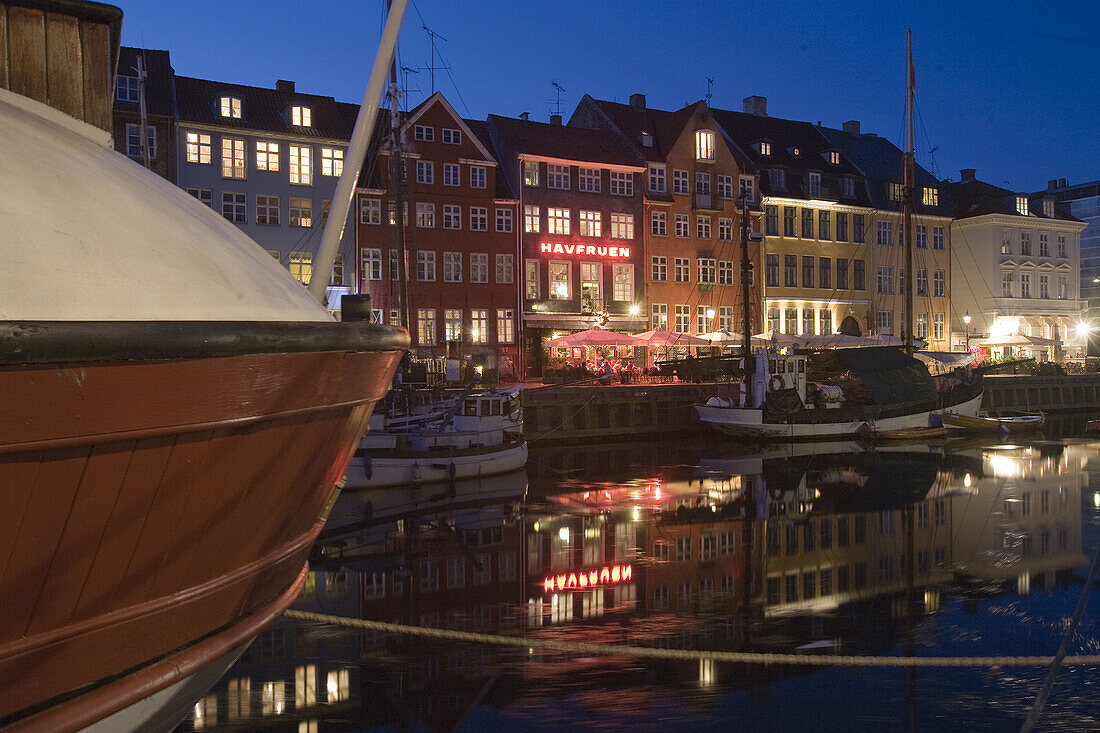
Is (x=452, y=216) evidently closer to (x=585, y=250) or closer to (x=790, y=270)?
(x=585, y=250)

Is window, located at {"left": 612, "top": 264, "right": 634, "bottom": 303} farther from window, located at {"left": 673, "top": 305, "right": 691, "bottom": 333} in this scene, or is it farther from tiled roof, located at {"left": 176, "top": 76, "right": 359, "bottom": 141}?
tiled roof, located at {"left": 176, "top": 76, "right": 359, "bottom": 141}

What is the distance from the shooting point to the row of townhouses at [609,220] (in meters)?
37.8

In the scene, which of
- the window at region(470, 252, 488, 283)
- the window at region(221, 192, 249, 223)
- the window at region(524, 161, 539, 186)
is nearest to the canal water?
the window at region(470, 252, 488, 283)

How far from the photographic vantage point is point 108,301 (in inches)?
94.6

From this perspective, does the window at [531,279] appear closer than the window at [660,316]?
Yes

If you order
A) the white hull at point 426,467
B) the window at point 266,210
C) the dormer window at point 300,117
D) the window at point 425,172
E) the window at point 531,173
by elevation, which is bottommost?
the white hull at point 426,467

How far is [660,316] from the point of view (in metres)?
46.5

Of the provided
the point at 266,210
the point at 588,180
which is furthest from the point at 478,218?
the point at 266,210

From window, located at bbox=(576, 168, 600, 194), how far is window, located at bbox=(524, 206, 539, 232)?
276cm

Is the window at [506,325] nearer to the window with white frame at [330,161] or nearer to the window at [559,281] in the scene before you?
the window at [559,281]

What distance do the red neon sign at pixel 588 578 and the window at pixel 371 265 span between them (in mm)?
26726

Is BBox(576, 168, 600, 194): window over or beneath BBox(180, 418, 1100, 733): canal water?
over

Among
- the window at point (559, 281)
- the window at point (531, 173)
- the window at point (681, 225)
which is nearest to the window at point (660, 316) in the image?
the window at point (681, 225)

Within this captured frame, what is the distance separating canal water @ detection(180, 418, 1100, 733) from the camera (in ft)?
27.3
